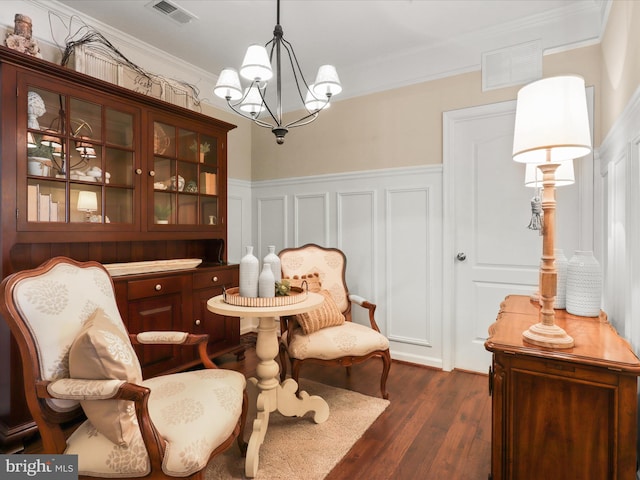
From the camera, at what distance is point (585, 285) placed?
1.59 metres

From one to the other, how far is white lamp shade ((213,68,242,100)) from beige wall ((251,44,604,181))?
155 centimetres

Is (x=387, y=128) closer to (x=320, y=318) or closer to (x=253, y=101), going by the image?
(x=253, y=101)

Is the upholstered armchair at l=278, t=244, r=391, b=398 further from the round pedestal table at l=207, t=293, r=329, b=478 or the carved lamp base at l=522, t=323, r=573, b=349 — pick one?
the carved lamp base at l=522, t=323, r=573, b=349

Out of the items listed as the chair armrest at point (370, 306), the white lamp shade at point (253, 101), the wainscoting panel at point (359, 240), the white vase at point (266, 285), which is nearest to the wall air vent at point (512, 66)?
the wainscoting panel at point (359, 240)

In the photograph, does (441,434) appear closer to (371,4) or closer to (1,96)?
(371,4)

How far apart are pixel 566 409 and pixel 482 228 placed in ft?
6.01

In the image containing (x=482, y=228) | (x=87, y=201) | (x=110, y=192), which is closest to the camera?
(x=87, y=201)

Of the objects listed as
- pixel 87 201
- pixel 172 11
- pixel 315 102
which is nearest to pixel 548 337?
pixel 315 102

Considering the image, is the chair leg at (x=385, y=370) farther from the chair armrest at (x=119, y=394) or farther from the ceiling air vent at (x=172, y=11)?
the ceiling air vent at (x=172, y=11)

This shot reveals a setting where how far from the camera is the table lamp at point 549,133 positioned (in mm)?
1177

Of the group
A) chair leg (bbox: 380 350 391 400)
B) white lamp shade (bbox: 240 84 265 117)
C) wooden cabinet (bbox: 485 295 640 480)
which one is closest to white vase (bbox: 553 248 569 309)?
wooden cabinet (bbox: 485 295 640 480)

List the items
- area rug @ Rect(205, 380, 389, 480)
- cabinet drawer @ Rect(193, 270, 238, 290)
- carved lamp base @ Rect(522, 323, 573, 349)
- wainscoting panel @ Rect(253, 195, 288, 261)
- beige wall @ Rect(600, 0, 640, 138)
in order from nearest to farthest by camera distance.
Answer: carved lamp base @ Rect(522, 323, 573, 349)
beige wall @ Rect(600, 0, 640, 138)
area rug @ Rect(205, 380, 389, 480)
cabinet drawer @ Rect(193, 270, 238, 290)
wainscoting panel @ Rect(253, 195, 288, 261)

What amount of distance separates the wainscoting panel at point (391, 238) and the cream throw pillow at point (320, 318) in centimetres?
81

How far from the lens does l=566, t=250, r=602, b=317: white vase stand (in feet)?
5.16
